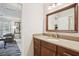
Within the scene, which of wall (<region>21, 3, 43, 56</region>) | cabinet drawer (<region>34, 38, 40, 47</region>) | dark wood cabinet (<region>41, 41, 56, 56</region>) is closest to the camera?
dark wood cabinet (<region>41, 41, 56, 56</region>)

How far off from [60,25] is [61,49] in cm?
97

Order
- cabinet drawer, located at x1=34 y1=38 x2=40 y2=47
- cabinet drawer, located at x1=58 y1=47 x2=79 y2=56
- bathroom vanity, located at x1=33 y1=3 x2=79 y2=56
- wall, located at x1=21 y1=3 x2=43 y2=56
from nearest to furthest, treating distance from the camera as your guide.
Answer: cabinet drawer, located at x1=58 y1=47 x2=79 y2=56
bathroom vanity, located at x1=33 y1=3 x2=79 y2=56
wall, located at x1=21 y1=3 x2=43 y2=56
cabinet drawer, located at x1=34 y1=38 x2=40 y2=47

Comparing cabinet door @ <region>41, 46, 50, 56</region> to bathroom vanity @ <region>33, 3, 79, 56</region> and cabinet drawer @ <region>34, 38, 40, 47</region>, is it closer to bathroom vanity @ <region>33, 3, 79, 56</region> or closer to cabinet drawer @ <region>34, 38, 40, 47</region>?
bathroom vanity @ <region>33, 3, 79, 56</region>

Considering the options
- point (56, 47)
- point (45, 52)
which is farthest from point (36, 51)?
point (56, 47)

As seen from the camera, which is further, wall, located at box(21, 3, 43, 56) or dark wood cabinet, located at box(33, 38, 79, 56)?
wall, located at box(21, 3, 43, 56)

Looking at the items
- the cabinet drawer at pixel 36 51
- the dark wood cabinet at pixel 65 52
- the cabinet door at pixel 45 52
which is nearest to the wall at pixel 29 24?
the cabinet drawer at pixel 36 51

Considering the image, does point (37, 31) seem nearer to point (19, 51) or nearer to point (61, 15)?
point (19, 51)

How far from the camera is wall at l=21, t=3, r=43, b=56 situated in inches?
84.6

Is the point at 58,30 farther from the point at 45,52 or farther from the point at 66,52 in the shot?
the point at 66,52

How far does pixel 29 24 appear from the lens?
2.27 m

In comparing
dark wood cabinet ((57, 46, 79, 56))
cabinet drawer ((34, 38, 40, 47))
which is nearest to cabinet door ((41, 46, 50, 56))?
cabinet drawer ((34, 38, 40, 47))

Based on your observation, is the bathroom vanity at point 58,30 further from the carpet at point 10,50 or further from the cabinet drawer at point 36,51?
the carpet at point 10,50

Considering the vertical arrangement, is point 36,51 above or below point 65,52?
below

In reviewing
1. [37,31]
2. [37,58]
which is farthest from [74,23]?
[37,58]
